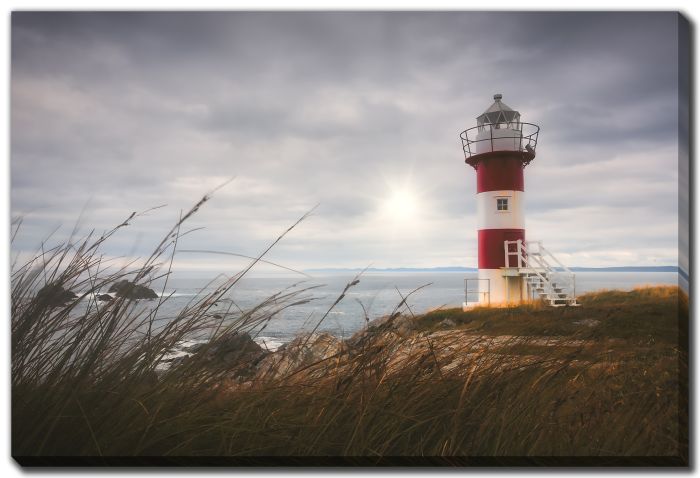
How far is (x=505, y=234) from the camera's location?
6.03 metres

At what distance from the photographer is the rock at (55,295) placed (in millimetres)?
1704

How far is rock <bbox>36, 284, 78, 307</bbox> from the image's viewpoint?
5.59ft

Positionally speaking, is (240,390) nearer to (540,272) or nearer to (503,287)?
(540,272)

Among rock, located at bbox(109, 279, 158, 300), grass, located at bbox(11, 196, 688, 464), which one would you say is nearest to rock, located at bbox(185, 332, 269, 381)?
grass, located at bbox(11, 196, 688, 464)

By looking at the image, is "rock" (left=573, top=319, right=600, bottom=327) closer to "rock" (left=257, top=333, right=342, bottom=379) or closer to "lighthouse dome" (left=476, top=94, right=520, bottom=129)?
"rock" (left=257, top=333, right=342, bottom=379)

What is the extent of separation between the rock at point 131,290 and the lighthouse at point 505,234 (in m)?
4.72

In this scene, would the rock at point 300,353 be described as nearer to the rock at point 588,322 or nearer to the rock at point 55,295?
the rock at point 55,295

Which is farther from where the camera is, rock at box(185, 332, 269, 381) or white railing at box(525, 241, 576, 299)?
white railing at box(525, 241, 576, 299)

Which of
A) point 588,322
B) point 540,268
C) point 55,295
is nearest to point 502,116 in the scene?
point 540,268

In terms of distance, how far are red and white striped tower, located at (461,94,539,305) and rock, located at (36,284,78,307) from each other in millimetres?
5124

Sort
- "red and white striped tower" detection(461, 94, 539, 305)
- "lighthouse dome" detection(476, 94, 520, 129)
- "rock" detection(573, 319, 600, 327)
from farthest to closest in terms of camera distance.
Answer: "lighthouse dome" detection(476, 94, 520, 129) → "red and white striped tower" detection(461, 94, 539, 305) → "rock" detection(573, 319, 600, 327)

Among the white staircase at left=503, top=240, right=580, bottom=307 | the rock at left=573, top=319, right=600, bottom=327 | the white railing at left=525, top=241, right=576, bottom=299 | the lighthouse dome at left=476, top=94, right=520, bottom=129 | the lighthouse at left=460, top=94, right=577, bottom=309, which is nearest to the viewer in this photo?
the rock at left=573, top=319, right=600, bottom=327

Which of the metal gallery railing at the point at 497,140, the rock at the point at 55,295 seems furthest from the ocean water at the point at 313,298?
the metal gallery railing at the point at 497,140

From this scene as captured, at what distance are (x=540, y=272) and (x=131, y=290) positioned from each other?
5.25 m
